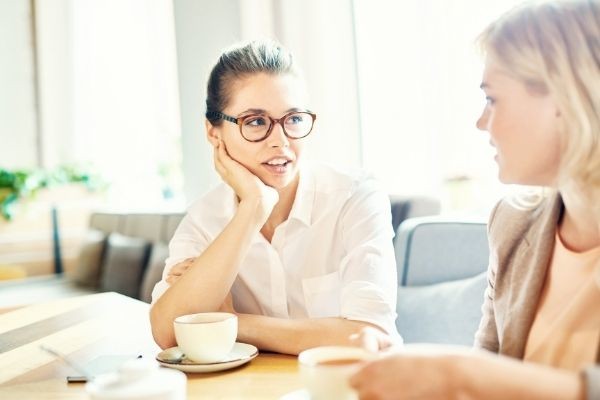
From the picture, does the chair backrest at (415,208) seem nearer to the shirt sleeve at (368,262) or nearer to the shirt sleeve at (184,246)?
the shirt sleeve at (368,262)

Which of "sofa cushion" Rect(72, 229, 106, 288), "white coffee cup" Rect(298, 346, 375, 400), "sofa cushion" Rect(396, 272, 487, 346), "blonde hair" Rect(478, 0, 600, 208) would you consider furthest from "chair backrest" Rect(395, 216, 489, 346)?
"sofa cushion" Rect(72, 229, 106, 288)

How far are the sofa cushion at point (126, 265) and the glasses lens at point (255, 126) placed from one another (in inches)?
97.0

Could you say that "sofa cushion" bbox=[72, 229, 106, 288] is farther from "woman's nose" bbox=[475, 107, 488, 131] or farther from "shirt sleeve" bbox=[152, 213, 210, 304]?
"woman's nose" bbox=[475, 107, 488, 131]

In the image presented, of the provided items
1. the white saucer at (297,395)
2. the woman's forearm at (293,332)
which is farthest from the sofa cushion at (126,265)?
the white saucer at (297,395)

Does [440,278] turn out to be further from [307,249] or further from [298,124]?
[298,124]

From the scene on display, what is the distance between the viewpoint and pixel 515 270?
1124mm

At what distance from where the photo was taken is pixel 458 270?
175 centimetres

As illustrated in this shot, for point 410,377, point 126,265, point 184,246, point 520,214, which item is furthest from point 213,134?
point 126,265

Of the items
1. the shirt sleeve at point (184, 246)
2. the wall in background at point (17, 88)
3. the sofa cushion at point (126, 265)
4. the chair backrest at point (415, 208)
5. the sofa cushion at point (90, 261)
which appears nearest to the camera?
the shirt sleeve at point (184, 246)

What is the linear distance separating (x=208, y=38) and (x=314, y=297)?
2.19m

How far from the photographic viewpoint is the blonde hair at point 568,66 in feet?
2.97

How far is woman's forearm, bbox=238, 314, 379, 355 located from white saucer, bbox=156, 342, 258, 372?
41mm

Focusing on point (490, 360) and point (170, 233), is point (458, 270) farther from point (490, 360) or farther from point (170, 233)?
point (170, 233)

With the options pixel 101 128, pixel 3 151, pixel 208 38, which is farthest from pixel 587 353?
pixel 3 151
